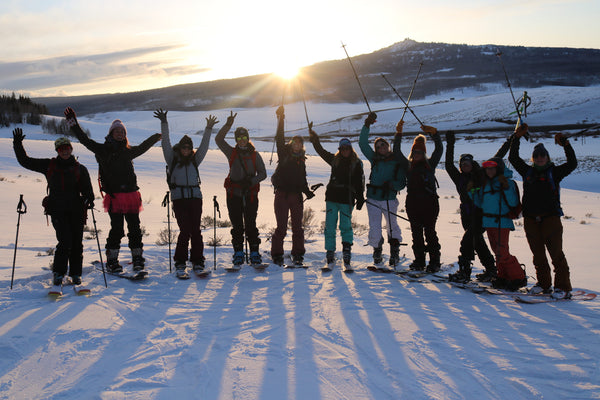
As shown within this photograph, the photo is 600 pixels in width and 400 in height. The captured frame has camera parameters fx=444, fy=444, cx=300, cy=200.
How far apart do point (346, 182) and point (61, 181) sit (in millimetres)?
3720

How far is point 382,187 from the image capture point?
6.60 m

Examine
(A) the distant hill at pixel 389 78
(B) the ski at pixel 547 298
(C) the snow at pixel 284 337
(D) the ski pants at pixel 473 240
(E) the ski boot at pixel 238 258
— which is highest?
(A) the distant hill at pixel 389 78

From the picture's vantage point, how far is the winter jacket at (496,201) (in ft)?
18.3

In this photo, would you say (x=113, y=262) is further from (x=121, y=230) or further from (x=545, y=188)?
(x=545, y=188)

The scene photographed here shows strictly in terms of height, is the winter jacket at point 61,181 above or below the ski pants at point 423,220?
above

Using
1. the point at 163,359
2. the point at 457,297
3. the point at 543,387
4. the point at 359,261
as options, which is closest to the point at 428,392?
the point at 543,387

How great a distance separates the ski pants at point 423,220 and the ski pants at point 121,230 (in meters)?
3.79

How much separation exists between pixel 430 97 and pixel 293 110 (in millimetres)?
32053

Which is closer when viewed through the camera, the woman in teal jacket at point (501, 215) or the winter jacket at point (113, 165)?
the woman in teal jacket at point (501, 215)

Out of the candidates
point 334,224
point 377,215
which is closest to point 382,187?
point 377,215

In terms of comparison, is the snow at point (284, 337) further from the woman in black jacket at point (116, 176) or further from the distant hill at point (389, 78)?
the distant hill at point (389, 78)

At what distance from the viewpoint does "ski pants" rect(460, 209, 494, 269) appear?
5.83m

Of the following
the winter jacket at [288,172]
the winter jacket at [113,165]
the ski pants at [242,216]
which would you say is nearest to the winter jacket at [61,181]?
the winter jacket at [113,165]

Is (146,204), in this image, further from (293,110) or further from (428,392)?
(293,110)
